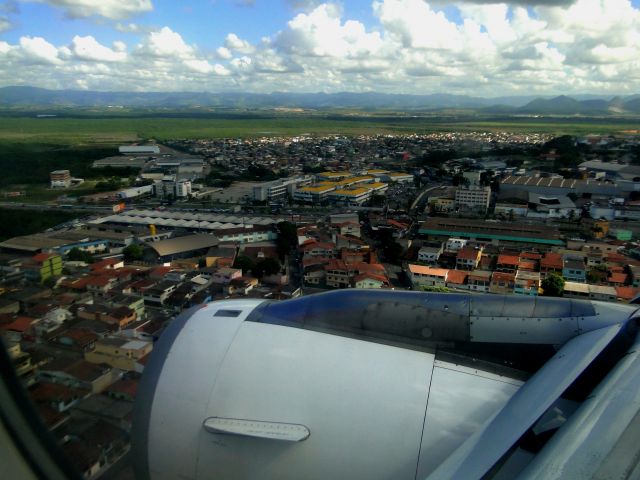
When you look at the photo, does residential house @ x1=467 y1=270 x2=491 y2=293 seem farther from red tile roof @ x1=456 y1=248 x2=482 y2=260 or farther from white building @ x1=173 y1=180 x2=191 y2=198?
white building @ x1=173 y1=180 x2=191 y2=198

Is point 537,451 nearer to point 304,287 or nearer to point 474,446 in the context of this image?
point 474,446

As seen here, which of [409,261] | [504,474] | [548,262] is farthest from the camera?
[409,261]

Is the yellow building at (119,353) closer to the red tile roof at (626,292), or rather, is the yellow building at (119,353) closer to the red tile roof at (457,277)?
the red tile roof at (457,277)

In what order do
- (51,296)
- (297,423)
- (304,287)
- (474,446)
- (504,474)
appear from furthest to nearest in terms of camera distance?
(304,287)
(51,296)
(297,423)
(474,446)
(504,474)

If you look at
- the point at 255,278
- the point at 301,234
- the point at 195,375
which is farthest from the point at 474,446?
the point at 301,234

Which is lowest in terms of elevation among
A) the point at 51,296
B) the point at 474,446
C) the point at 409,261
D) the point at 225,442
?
the point at 409,261

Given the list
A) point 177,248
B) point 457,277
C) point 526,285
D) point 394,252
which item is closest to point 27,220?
point 177,248

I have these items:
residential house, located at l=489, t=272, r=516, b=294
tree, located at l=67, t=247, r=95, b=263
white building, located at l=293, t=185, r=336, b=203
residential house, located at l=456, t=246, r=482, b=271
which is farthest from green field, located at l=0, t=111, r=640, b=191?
white building, located at l=293, t=185, r=336, b=203

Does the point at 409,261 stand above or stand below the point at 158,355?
below
